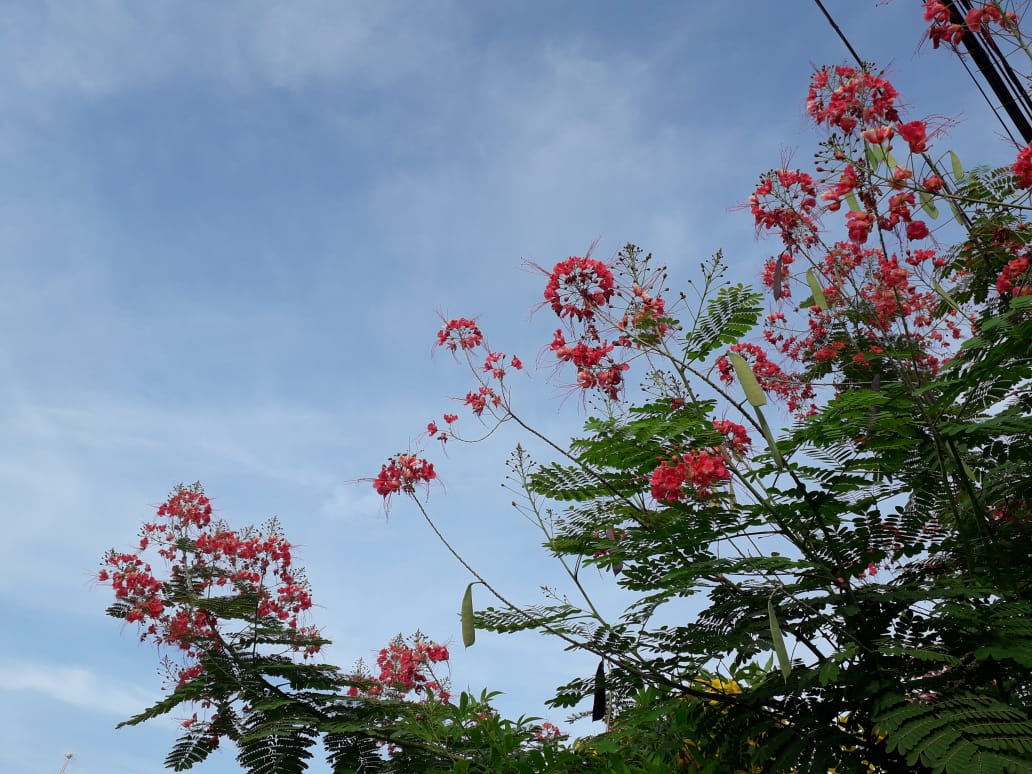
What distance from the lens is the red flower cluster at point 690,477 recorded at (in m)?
3.80

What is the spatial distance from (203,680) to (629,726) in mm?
3552

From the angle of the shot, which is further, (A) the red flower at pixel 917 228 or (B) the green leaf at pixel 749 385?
(A) the red flower at pixel 917 228

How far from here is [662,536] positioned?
3848 mm

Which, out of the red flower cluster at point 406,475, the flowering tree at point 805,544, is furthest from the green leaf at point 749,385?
the red flower cluster at point 406,475

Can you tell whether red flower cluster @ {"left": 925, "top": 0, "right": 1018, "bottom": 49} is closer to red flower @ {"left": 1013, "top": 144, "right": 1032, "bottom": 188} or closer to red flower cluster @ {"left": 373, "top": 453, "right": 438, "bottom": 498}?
red flower @ {"left": 1013, "top": 144, "right": 1032, "bottom": 188}

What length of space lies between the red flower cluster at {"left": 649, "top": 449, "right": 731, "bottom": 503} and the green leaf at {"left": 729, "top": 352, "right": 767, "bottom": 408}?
15.0 inches

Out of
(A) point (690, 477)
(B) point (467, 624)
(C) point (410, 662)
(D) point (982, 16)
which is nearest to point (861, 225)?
(D) point (982, 16)

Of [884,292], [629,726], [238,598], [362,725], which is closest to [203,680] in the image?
[238,598]

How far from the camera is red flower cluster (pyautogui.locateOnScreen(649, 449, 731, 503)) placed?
380cm

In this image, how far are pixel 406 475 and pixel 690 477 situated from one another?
8.00 feet

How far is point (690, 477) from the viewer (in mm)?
3838

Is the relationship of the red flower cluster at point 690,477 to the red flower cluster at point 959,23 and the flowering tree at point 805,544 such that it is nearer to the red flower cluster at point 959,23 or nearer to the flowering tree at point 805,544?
the flowering tree at point 805,544

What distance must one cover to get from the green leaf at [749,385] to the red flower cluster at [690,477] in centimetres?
38

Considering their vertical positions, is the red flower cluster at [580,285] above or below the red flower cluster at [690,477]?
above
